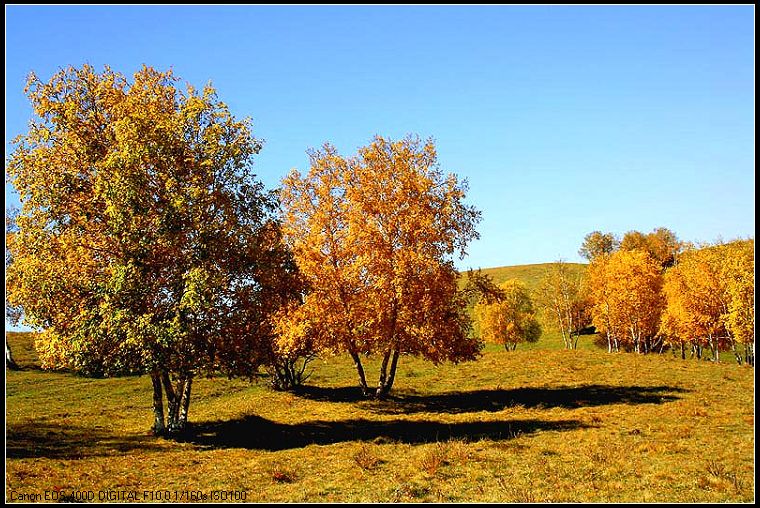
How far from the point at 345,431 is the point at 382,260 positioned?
10763 millimetres

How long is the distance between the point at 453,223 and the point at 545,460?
18.2m

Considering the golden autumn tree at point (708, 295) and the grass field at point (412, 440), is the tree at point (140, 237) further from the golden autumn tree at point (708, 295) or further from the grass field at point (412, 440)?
the golden autumn tree at point (708, 295)

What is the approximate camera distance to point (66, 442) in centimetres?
2591

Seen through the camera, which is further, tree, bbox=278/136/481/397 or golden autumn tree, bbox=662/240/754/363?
golden autumn tree, bbox=662/240/754/363

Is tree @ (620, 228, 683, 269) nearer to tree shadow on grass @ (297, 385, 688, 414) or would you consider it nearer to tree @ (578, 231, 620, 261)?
tree @ (578, 231, 620, 261)

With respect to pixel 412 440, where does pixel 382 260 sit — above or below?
above

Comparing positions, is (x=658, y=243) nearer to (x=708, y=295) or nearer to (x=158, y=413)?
(x=708, y=295)

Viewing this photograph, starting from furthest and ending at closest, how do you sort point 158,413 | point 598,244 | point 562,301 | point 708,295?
point 598,244 → point 562,301 → point 708,295 → point 158,413

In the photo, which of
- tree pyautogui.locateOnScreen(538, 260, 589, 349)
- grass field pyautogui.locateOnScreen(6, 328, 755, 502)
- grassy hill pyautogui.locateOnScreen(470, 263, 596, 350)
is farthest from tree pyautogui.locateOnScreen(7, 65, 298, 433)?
grassy hill pyautogui.locateOnScreen(470, 263, 596, 350)

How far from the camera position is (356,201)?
1463 inches

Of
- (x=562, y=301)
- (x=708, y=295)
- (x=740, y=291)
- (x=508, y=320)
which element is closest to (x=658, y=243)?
(x=562, y=301)

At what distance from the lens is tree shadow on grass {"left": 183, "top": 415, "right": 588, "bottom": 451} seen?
26.5 meters

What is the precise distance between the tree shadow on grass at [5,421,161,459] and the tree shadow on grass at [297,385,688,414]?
14.3m

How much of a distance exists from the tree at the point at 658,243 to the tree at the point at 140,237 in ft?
410
